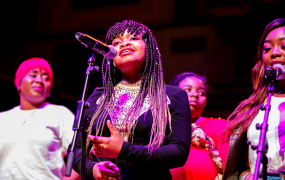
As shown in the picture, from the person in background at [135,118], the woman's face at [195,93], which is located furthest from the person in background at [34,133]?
the woman's face at [195,93]

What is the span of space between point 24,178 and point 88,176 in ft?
3.59

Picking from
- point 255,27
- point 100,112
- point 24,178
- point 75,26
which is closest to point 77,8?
point 75,26

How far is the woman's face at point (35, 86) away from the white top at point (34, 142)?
10cm

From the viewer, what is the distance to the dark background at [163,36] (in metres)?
4.22

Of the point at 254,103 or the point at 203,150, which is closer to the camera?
the point at 254,103

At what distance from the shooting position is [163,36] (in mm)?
4969

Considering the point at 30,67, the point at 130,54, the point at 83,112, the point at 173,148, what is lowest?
the point at 173,148

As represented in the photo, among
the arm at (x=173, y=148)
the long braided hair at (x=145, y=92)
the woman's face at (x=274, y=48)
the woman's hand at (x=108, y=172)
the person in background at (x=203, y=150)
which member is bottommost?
the person in background at (x=203, y=150)

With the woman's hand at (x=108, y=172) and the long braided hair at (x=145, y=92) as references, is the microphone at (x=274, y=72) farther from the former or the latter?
the woman's hand at (x=108, y=172)

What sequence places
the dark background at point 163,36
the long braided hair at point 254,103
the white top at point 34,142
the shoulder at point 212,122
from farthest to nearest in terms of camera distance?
the dark background at point 163,36, the shoulder at point 212,122, the white top at point 34,142, the long braided hair at point 254,103

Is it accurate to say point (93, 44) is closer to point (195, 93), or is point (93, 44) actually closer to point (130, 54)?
point (130, 54)

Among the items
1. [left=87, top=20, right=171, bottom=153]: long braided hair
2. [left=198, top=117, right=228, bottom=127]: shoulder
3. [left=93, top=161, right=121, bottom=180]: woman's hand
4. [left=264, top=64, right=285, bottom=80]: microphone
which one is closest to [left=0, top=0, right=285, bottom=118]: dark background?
[left=198, top=117, right=228, bottom=127]: shoulder

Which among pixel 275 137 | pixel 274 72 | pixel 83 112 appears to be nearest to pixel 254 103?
pixel 275 137

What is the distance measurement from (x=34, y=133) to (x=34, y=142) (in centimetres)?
9
